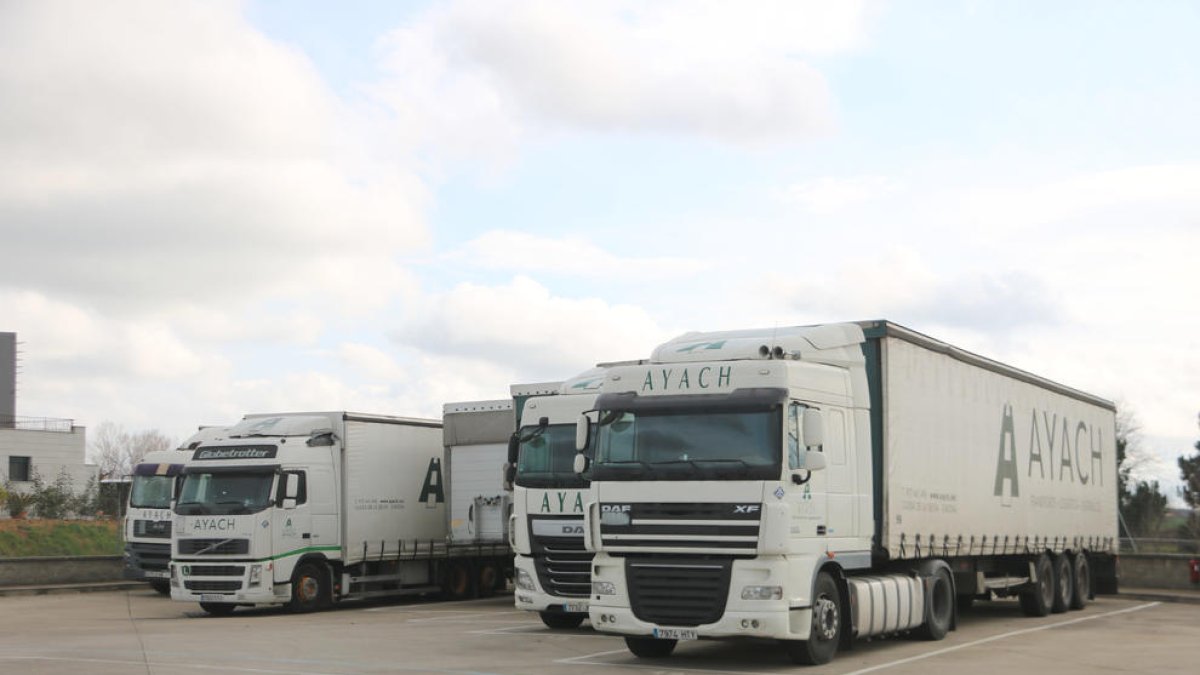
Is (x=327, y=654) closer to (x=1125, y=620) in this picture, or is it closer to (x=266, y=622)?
(x=266, y=622)

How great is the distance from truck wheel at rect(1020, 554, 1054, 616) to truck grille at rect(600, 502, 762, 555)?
9892mm

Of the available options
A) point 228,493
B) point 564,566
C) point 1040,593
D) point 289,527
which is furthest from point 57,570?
point 1040,593

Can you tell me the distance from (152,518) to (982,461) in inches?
705

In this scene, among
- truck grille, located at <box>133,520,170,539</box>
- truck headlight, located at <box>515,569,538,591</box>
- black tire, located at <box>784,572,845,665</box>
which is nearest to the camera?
black tire, located at <box>784,572,845,665</box>

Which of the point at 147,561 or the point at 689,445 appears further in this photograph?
the point at 147,561

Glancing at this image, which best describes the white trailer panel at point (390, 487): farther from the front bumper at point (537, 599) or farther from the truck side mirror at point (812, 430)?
the truck side mirror at point (812, 430)

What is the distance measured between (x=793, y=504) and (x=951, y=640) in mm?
5189

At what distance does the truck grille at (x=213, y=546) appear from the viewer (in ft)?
74.7

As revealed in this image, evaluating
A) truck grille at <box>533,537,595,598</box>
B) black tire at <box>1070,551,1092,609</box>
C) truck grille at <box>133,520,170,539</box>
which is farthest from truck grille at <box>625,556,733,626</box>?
truck grille at <box>133,520,170,539</box>

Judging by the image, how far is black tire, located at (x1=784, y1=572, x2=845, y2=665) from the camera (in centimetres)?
1434

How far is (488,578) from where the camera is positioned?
2789cm

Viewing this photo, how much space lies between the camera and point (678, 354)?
15.6 m

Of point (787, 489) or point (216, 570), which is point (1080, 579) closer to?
point (787, 489)

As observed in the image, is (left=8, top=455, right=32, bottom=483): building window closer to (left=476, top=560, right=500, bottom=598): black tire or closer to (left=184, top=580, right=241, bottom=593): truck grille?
(left=476, top=560, right=500, bottom=598): black tire
